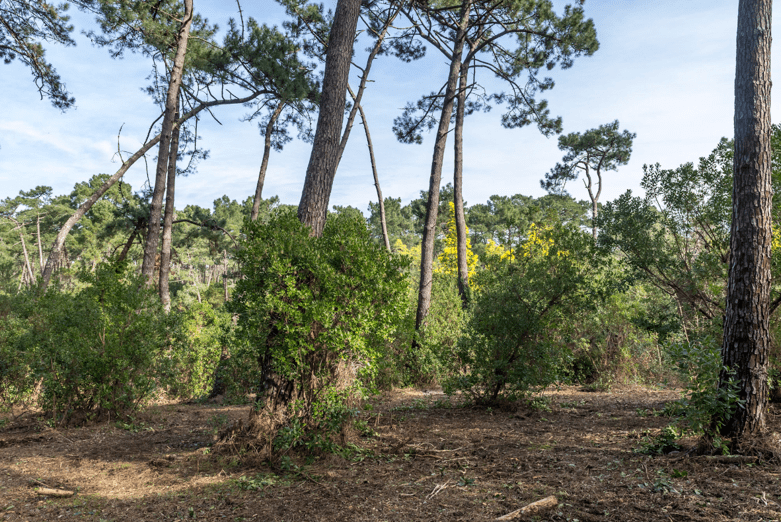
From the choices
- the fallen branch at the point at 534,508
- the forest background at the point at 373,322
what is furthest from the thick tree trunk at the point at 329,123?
the fallen branch at the point at 534,508

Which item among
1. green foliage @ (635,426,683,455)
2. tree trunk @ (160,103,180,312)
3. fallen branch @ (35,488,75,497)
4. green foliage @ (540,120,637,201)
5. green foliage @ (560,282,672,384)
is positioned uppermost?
green foliage @ (540,120,637,201)

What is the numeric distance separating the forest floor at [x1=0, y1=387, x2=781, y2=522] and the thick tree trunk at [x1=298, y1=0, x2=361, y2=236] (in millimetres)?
2657

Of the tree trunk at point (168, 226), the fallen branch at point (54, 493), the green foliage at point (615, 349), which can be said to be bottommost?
the fallen branch at point (54, 493)

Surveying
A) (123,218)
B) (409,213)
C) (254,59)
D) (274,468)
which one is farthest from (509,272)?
(409,213)

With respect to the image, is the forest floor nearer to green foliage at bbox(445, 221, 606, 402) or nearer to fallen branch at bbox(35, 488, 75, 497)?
fallen branch at bbox(35, 488, 75, 497)

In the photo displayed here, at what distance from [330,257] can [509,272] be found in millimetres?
3765

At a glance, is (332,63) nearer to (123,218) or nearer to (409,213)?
(123,218)

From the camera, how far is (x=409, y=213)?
5044 centimetres

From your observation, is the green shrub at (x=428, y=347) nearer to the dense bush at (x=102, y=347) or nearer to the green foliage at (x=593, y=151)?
the dense bush at (x=102, y=347)

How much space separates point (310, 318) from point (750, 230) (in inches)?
162

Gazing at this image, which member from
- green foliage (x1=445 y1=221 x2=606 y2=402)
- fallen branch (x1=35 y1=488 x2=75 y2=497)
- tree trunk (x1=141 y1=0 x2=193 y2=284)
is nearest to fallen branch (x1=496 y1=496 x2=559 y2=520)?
green foliage (x1=445 y1=221 x2=606 y2=402)

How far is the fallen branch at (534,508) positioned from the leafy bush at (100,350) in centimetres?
532

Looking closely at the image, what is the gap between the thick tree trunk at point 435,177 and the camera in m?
10.2

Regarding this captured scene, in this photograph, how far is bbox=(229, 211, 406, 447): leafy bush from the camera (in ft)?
13.4
